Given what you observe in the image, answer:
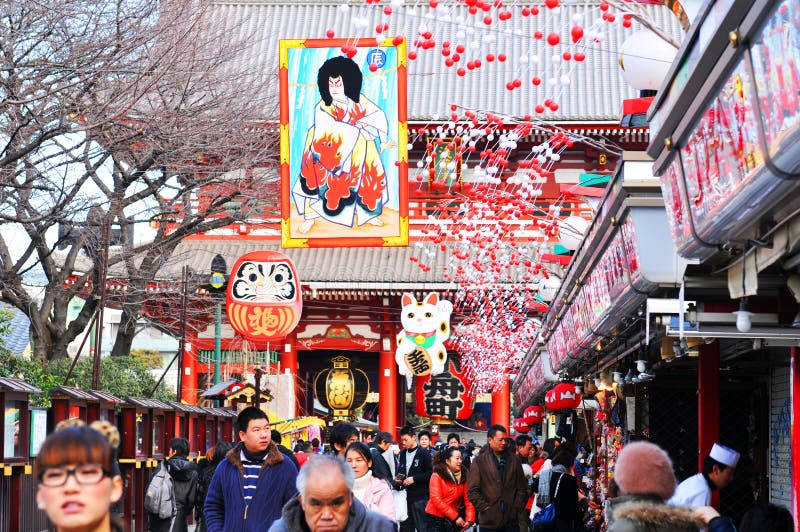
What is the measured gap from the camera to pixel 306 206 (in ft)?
62.0

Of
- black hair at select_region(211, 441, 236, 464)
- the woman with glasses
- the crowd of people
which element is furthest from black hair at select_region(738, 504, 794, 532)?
black hair at select_region(211, 441, 236, 464)

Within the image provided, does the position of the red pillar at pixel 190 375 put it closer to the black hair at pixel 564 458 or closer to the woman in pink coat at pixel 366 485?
the black hair at pixel 564 458

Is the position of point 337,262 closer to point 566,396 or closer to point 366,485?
point 566,396

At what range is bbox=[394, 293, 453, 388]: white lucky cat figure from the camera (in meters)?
25.8

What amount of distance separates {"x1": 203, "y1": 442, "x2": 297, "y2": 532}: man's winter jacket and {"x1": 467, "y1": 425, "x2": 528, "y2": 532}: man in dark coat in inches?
178

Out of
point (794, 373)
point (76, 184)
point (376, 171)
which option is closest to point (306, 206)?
→ point (376, 171)

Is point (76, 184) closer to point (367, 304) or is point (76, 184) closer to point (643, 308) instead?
point (643, 308)

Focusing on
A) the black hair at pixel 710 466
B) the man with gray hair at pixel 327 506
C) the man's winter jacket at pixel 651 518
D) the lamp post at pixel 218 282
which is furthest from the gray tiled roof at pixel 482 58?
the man's winter jacket at pixel 651 518

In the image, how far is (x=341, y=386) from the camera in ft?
110

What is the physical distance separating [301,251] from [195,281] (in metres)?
6.52

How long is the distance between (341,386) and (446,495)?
67.1 ft

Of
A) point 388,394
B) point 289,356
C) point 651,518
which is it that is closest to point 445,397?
point 388,394

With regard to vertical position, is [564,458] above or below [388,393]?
below

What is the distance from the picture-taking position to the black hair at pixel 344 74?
1855cm
